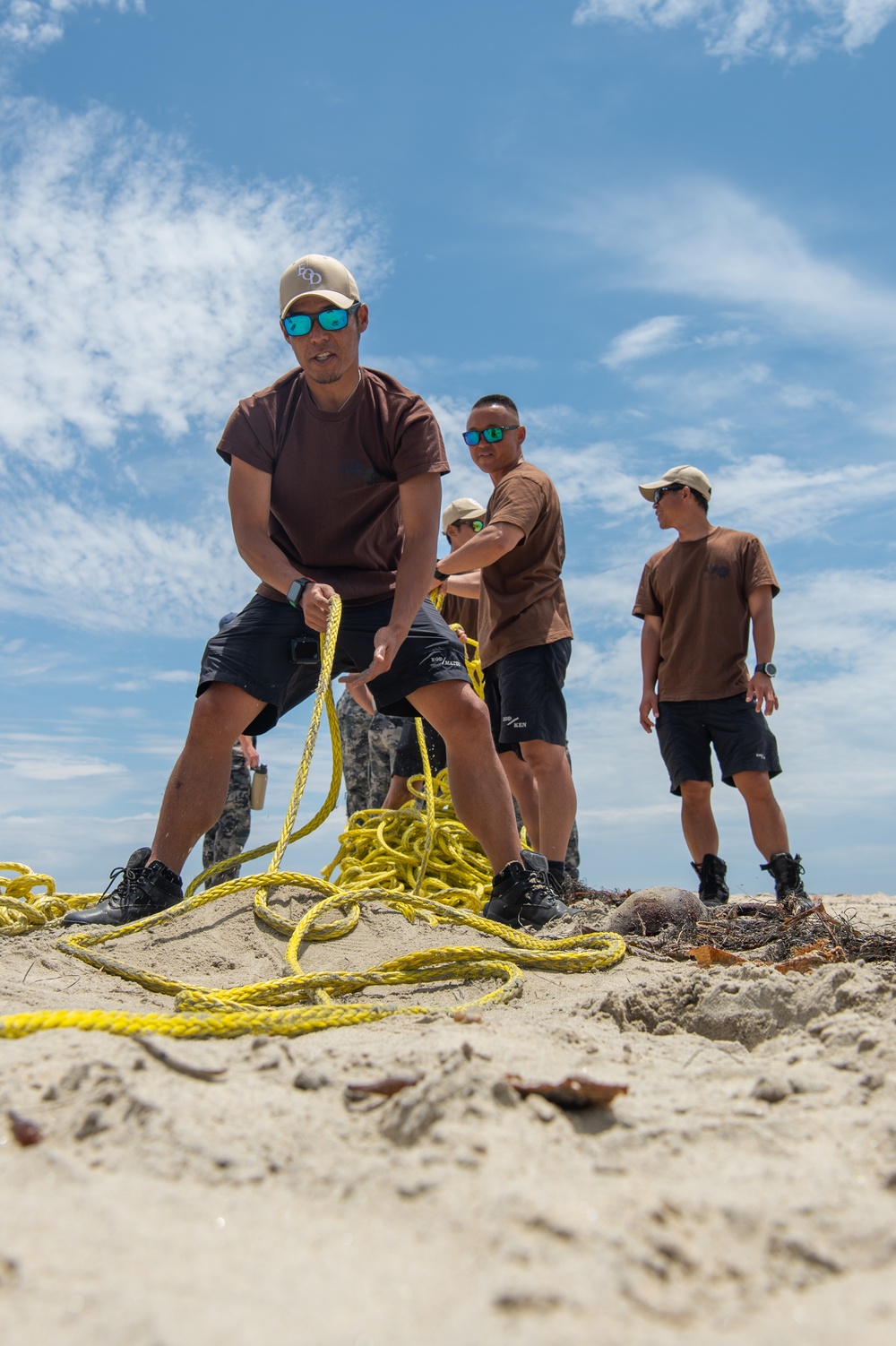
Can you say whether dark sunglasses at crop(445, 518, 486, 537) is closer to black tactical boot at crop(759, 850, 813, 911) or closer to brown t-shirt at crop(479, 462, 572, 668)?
brown t-shirt at crop(479, 462, 572, 668)

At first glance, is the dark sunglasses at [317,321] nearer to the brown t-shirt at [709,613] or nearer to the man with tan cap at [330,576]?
the man with tan cap at [330,576]

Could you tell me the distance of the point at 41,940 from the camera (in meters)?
3.29

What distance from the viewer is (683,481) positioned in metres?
5.65

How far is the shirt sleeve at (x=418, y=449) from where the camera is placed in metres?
3.76

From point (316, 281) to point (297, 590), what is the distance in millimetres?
1186

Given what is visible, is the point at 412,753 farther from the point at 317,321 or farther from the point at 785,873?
the point at 317,321

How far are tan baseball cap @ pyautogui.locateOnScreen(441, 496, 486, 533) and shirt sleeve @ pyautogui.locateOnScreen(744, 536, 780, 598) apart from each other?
1.97m

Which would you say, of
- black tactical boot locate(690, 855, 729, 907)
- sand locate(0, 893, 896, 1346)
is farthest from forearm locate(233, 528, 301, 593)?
black tactical boot locate(690, 855, 729, 907)

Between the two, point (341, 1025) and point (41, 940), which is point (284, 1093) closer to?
point (341, 1025)

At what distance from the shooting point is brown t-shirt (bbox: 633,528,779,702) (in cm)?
540

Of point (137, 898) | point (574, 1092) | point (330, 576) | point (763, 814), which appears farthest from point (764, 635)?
point (574, 1092)

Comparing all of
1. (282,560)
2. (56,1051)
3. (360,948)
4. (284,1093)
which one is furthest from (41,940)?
(284,1093)

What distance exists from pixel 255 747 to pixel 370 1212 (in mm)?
6220

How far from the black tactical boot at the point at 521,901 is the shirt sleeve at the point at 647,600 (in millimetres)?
2552
